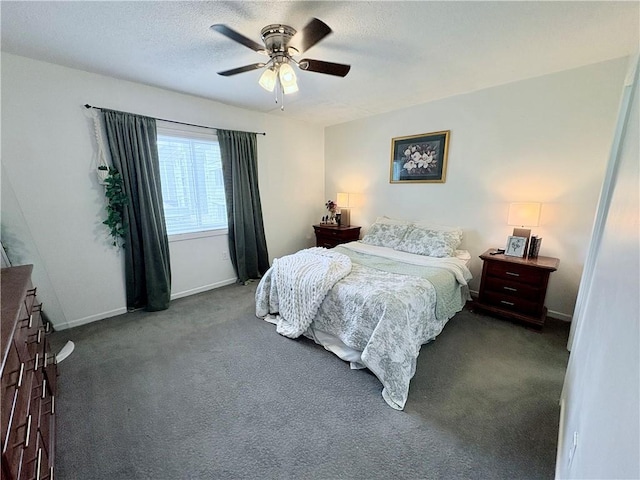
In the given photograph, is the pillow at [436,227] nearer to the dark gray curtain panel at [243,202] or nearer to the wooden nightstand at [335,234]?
the wooden nightstand at [335,234]

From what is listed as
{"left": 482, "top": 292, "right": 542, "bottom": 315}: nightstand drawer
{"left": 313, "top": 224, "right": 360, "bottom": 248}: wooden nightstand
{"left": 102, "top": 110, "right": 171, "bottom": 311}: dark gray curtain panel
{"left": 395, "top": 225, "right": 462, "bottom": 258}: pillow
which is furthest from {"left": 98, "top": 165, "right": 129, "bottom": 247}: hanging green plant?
{"left": 482, "top": 292, "right": 542, "bottom": 315}: nightstand drawer

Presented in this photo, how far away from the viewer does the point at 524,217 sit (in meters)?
2.58

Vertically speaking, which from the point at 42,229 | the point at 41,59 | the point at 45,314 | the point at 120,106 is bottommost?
the point at 45,314

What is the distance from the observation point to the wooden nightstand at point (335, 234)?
4129mm

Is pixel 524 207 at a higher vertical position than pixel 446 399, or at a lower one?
higher

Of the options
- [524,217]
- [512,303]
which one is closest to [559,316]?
[512,303]

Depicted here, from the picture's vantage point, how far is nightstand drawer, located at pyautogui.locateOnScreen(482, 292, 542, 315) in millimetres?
2529

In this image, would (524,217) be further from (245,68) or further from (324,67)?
(245,68)

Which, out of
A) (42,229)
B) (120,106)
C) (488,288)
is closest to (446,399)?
(488,288)

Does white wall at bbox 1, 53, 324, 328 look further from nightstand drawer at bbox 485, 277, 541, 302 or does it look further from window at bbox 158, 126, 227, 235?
nightstand drawer at bbox 485, 277, 541, 302

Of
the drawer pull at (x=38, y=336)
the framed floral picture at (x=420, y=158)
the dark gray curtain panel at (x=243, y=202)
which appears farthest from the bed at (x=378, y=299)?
the drawer pull at (x=38, y=336)

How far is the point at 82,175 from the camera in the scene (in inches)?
100

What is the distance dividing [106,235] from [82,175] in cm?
62

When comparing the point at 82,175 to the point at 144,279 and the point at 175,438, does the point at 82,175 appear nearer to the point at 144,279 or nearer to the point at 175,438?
the point at 144,279
